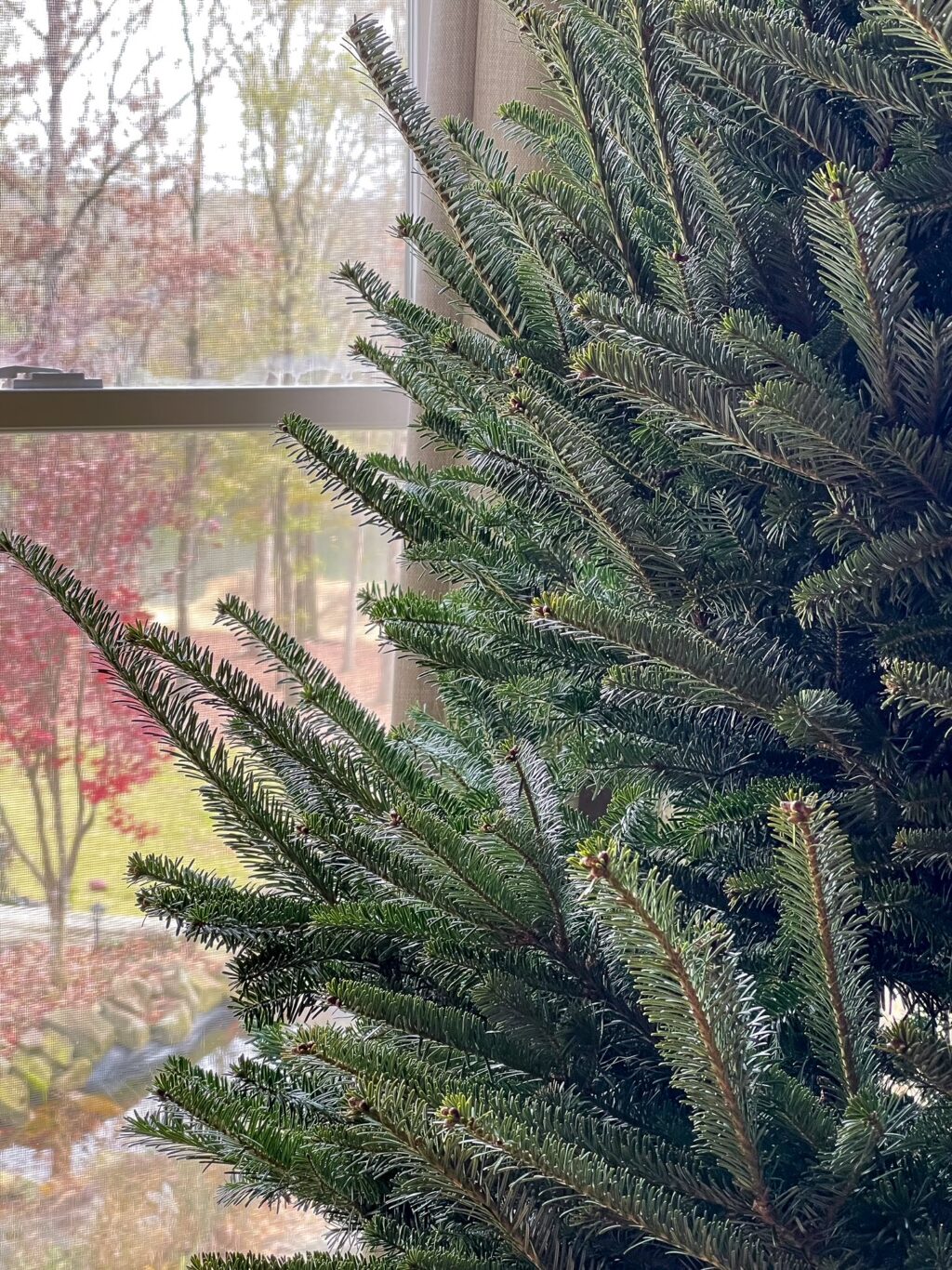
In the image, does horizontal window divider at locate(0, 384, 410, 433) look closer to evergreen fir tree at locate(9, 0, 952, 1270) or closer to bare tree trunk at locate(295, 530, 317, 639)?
bare tree trunk at locate(295, 530, 317, 639)

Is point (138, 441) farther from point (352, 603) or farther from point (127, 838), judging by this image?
point (127, 838)

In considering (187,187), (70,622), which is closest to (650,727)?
(70,622)

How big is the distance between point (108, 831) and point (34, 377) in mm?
562

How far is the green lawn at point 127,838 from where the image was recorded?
1365 mm

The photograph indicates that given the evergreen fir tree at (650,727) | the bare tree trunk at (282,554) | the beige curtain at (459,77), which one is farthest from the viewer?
the bare tree trunk at (282,554)

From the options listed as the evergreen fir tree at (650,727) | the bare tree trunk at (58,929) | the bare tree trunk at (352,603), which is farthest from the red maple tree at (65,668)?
the evergreen fir tree at (650,727)

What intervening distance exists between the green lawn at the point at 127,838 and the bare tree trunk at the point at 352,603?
27 cm

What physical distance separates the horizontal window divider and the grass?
419 millimetres

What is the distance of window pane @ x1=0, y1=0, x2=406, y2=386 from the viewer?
1.29 meters

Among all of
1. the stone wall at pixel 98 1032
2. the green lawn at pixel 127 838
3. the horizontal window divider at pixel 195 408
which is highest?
the horizontal window divider at pixel 195 408

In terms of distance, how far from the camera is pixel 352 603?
154 cm

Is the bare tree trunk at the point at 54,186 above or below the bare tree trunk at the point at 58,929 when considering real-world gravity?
above

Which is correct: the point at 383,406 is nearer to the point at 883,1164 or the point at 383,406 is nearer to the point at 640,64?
the point at 640,64

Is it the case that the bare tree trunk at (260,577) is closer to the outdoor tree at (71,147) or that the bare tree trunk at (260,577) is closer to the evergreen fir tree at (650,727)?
the outdoor tree at (71,147)
